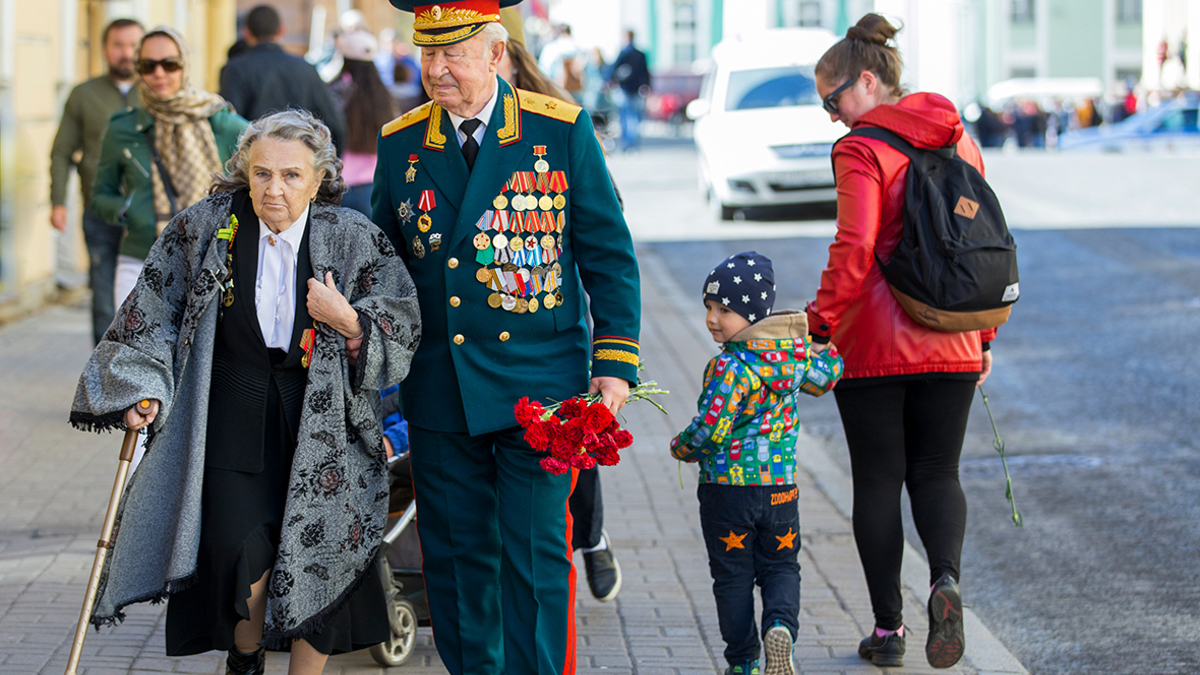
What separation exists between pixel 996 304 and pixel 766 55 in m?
12.9

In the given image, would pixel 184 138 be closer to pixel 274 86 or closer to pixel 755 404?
pixel 274 86

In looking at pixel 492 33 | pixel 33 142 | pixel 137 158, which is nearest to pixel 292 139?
pixel 492 33

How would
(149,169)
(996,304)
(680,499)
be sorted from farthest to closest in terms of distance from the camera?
(680,499) < (149,169) < (996,304)

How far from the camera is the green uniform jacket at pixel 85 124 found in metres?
7.67

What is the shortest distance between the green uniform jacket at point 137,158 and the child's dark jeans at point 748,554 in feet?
9.59

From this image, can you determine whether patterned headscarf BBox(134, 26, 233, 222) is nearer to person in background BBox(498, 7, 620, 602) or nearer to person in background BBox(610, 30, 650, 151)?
person in background BBox(498, 7, 620, 602)

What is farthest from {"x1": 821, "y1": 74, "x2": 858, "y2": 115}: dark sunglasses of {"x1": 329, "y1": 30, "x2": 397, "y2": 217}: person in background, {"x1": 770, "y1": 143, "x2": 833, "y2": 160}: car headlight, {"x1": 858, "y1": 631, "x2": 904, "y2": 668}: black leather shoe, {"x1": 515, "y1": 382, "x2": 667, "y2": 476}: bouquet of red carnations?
{"x1": 770, "y1": 143, "x2": 833, "y2": 160}: car headlight

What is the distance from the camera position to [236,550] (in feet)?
11.1

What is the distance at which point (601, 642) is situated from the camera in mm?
4465

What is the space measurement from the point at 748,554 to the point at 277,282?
1.50 m

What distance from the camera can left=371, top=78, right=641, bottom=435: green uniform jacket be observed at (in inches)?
137

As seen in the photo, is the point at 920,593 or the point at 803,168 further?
the point at 803,168

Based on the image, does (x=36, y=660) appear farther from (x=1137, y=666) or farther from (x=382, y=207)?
(x=1137, y=666)

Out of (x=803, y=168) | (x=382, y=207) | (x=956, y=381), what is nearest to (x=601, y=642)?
(x=956, y=381)
